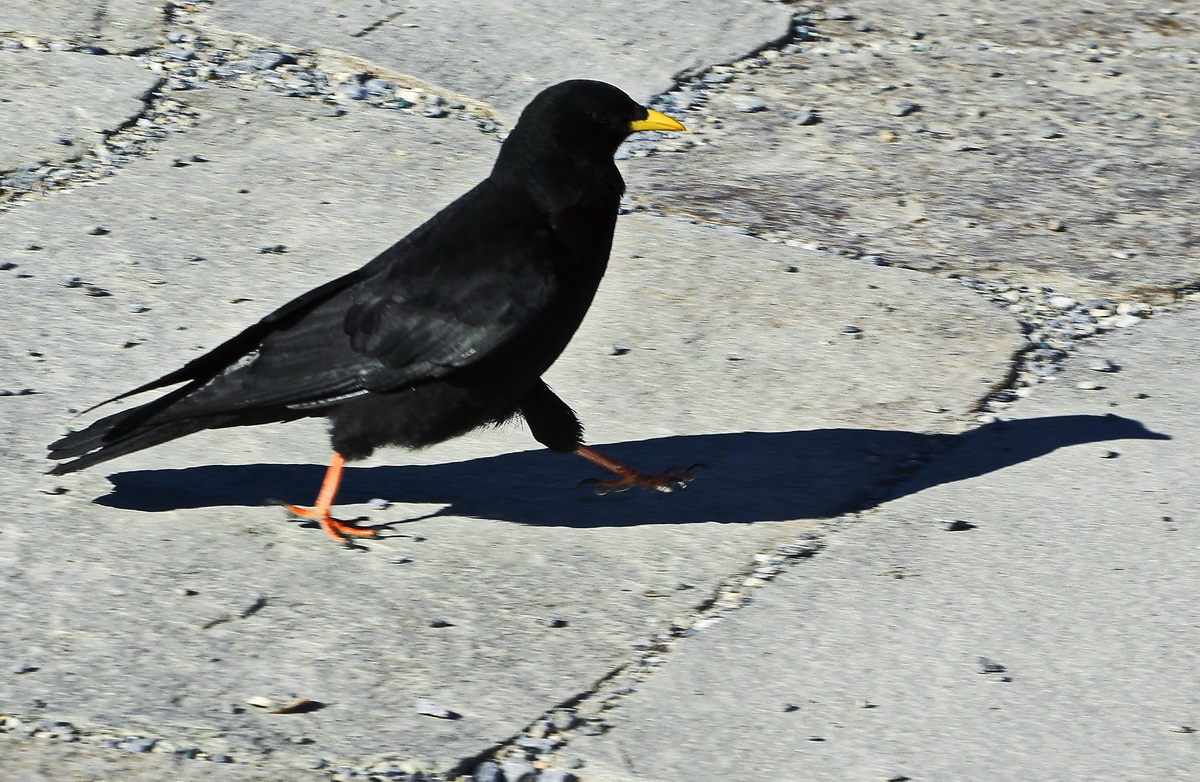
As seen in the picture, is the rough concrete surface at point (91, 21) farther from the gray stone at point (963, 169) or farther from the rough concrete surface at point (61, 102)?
the gray stone at point (963, 169)

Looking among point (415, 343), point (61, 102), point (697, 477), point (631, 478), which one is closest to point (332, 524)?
point (415, 343)

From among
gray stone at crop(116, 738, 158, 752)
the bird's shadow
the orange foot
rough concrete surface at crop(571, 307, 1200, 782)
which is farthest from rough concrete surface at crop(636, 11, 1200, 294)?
gray stone at crop(116, 738, 158, 752)

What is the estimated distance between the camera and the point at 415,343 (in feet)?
13.0

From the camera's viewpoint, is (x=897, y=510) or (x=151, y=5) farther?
(x=151, y=5)

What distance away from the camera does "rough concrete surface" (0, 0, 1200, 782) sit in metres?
3.13

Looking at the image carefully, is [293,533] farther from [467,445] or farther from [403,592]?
[467,445]

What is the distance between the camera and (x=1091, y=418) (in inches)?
177

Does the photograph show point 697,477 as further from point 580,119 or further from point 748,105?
point 748,105

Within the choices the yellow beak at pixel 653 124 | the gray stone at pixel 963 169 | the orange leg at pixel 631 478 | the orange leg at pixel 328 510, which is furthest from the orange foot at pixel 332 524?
the gray stone at pixel 963 169

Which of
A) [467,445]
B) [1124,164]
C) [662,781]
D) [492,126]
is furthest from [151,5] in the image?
[662,781]

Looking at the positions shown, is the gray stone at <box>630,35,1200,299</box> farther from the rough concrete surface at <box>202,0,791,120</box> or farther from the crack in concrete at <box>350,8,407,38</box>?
the crack in concrete at <box>350,8,407,38</box>

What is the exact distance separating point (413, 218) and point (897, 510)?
232cm

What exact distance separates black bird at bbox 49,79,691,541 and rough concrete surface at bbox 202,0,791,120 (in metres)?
2.37

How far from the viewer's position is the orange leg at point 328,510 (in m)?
3.89
